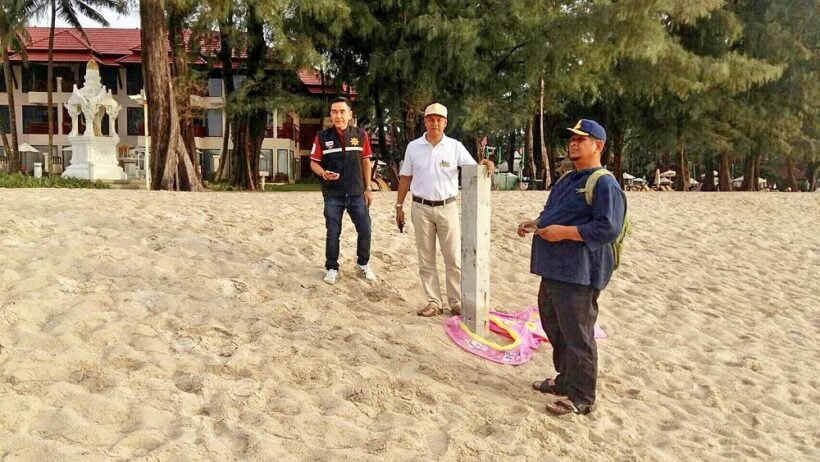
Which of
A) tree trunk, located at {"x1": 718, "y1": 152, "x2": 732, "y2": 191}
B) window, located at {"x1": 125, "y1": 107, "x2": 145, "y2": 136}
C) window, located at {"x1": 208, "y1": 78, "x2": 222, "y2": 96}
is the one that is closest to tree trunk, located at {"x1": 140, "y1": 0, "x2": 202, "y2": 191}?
tree trunk, located at {"x1": 718, "y1": 152, "x2": 732, "y2": 191}

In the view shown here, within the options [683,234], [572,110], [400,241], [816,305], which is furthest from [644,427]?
[572,110]

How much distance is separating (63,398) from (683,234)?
9503 millimetres

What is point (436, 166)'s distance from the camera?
201 inches

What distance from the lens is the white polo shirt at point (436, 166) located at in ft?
16.7

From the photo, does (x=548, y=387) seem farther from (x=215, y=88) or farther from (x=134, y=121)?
(x=134, y=121)

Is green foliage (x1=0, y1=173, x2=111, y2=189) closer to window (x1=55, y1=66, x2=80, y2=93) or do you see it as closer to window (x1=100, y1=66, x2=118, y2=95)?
window (x1=100, y1=66, x2=118, y2=95)

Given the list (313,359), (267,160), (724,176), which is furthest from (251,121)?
(724,176)

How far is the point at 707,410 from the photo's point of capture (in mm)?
4312

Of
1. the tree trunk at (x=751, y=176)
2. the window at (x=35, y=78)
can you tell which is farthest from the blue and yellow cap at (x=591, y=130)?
the window at (x=35, y=78)

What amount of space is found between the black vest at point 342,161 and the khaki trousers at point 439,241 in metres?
0.65

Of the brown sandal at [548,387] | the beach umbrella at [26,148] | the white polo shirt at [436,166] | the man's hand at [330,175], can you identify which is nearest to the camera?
the brown sandal at [548,387]

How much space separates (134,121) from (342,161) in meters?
35.5

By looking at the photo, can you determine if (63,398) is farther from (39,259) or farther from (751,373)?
(751,373)

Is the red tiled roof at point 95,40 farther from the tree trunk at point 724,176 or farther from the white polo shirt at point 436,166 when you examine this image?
the white polo shirt at point 436,166
